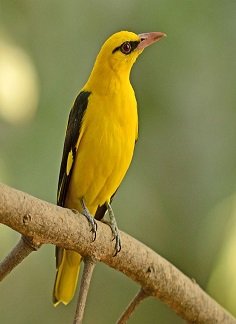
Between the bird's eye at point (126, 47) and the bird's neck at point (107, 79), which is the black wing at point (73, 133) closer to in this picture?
the bird's neck at point (107, 79)

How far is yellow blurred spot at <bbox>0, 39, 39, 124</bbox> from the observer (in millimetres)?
2352

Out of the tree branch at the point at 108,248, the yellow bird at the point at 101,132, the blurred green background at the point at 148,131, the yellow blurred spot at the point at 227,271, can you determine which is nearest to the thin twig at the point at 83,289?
the tree branch at the point at 108,248

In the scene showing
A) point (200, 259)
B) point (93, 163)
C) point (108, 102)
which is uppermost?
point (108, 102)

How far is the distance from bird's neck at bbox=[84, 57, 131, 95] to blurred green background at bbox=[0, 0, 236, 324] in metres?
0.53

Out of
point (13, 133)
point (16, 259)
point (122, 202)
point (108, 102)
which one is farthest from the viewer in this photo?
point (122, 202)

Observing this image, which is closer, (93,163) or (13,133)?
(93,163)

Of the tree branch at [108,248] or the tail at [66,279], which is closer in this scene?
the tree branch at [108,248]

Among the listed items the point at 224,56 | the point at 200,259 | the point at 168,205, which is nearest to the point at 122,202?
the point at 168,205

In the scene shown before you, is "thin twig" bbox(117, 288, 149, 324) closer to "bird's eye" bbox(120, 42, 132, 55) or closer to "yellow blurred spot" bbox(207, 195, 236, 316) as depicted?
"bird's eye" bbox(120, 42, 132, 55)

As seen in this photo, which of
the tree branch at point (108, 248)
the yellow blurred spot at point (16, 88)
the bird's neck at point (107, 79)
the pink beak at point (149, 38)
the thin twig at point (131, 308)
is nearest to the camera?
the tree branch at point (108, 248)

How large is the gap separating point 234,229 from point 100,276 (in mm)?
497

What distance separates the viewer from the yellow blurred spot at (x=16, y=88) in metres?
2.35

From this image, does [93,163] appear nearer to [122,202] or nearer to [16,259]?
[16,259]

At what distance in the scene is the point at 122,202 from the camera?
2561mm
